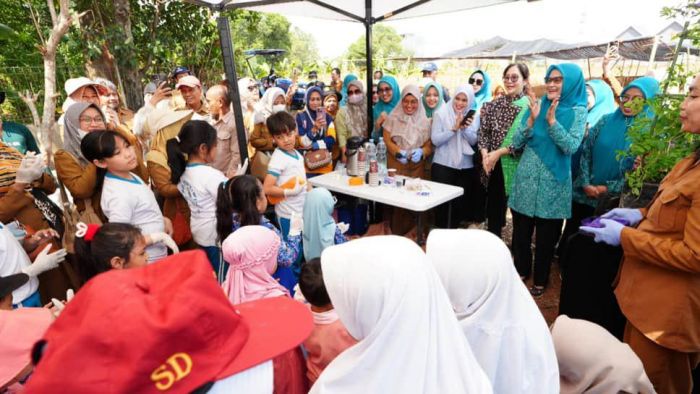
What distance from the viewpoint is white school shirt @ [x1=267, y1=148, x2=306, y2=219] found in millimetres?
3094

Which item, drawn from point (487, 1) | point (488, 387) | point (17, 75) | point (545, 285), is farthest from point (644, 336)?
point (17, 75)

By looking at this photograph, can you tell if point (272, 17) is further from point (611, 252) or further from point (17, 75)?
point (611, 252)

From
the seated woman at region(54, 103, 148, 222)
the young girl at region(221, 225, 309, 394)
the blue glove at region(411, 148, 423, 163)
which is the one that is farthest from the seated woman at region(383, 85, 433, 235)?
the seated woman at region(54, 103, 148, 222)

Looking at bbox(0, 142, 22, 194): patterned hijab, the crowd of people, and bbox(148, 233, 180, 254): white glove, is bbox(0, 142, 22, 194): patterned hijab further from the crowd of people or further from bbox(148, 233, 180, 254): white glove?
bbox(148, 233, 180, 254): white glove

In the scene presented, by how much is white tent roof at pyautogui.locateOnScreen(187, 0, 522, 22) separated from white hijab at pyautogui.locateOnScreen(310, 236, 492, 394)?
3.93 m

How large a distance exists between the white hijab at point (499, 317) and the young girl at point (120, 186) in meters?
1.95

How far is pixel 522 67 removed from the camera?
3924mm

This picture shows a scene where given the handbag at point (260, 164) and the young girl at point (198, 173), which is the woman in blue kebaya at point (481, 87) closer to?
the handbag at point (260, 164)

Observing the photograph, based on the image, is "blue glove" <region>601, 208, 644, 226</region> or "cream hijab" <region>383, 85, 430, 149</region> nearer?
"blue glove" <region>601, 208, 644, 226</region>

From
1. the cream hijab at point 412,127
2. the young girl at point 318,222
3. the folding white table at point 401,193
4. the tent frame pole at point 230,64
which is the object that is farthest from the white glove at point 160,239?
the cream hijab at point 412,127

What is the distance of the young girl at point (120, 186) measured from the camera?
2.27 metres

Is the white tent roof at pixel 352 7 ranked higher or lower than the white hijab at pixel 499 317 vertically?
higher

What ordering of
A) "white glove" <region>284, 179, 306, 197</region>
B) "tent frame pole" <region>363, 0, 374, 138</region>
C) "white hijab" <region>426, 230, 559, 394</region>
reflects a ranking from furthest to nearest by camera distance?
"tent frame pole" <region>363, 0, 374, 138</region> → "white glove" <region>284, 179, 306, 197</region> → "white hijab" <region>426, 230, 559, 394</region>

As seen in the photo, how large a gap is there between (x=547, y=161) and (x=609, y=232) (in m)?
1.27
